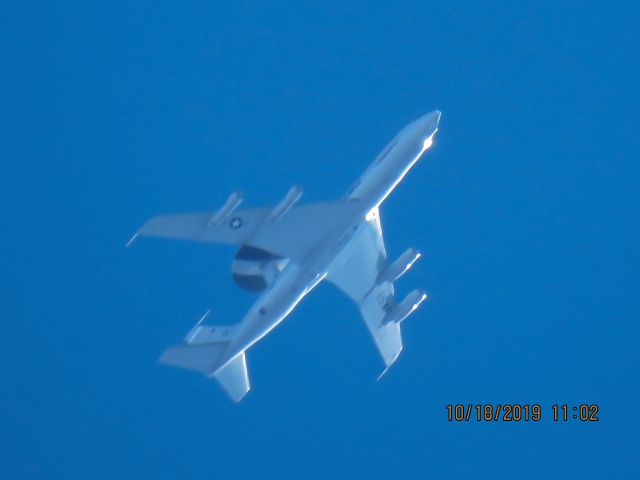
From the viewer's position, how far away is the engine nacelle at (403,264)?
1352 inches

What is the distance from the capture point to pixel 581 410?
46.4 metres

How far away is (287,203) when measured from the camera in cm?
3294

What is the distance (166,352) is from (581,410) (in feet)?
74.6

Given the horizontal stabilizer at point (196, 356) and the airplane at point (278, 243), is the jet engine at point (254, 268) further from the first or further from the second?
the horizontal stabilizer at point (196, 356)

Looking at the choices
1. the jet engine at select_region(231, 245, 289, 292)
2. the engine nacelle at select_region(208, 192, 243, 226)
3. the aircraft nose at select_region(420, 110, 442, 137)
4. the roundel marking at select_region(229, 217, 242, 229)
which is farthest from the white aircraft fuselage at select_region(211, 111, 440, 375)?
the engine nacelle at select_region(208, 192, 243, 226)

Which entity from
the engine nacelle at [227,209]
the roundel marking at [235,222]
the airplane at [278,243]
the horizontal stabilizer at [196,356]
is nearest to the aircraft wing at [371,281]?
the airplane at [278,243]

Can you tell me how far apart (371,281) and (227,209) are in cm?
648

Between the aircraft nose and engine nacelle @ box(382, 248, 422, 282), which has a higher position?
the aircraft nose

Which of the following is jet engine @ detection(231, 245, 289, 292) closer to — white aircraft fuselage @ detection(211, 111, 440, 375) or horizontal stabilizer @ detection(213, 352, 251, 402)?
white aircraft fuselage @ detection(211, 111, 440, 375)

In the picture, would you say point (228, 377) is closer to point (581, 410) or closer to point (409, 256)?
point (409, 256)

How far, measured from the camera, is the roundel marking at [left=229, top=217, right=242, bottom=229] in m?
33.4

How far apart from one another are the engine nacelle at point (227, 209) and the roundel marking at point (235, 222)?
236 mm

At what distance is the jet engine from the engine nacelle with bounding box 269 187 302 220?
128 centimetres

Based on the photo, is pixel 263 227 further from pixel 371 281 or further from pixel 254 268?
pixel 371 281
